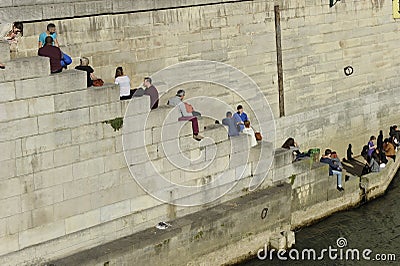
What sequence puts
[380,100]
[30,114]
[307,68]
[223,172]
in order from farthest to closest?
[380,100], [307,68], [223,172], [30,114]

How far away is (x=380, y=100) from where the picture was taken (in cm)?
2752

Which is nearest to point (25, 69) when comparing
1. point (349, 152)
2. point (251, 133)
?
point (251, 133)

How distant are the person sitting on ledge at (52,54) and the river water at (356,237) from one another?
6063 millimetres

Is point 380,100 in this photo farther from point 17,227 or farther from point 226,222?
point 17,227

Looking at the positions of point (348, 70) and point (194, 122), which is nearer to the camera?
point (194, 122)

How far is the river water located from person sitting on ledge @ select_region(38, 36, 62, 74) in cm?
606

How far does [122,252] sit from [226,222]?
2.85 m

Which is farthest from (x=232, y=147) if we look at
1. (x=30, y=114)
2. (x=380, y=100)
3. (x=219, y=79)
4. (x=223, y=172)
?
(x=380, y=100)

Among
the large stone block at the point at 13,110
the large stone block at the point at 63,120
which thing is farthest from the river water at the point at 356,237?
the large stone block at the point at 13,110

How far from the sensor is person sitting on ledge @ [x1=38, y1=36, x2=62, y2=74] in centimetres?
1617

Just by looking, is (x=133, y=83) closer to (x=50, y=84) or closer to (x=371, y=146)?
(x=50, y=84)

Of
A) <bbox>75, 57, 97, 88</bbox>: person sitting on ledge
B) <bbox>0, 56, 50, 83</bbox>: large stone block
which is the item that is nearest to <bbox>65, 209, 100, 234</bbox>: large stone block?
<bbox>0, 56, 50, 83</bbox>: large stone block

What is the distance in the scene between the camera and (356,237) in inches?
844

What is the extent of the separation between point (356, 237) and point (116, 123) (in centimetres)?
751
